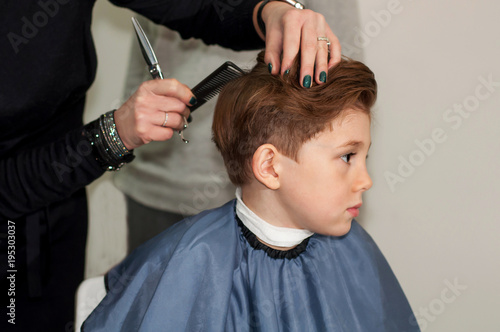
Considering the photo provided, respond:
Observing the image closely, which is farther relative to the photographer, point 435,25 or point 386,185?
point 386,185

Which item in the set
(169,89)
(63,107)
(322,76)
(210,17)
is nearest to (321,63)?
(322,76)

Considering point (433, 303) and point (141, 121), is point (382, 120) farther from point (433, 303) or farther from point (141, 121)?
point (141, 121)

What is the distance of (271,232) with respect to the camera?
0.93m

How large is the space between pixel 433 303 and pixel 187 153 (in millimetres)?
880

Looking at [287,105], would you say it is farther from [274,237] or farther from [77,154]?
[77,154]

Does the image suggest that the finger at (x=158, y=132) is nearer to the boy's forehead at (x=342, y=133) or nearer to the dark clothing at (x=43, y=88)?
the dark clothing at (x=43, y=88)

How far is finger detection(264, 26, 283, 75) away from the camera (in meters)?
0.87

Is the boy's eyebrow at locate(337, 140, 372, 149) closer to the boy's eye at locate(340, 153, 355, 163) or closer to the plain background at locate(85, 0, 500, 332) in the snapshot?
the boy's eye at locate(340, 153, 355, 163)

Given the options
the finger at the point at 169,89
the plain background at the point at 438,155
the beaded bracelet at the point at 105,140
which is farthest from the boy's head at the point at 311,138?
the plain background at the point at 438,155

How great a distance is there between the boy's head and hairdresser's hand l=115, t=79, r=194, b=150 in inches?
5.2

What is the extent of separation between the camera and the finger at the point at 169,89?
0.84 metres

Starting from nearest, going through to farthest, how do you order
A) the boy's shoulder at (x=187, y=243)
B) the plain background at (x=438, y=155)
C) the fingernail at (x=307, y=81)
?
the fingernail at (x=307, y=81), the boy's shoulder at (x=187, y=243), the plain background at (x=438, y=155)

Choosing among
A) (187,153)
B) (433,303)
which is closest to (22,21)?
(187,153)

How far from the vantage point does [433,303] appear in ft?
4.35
